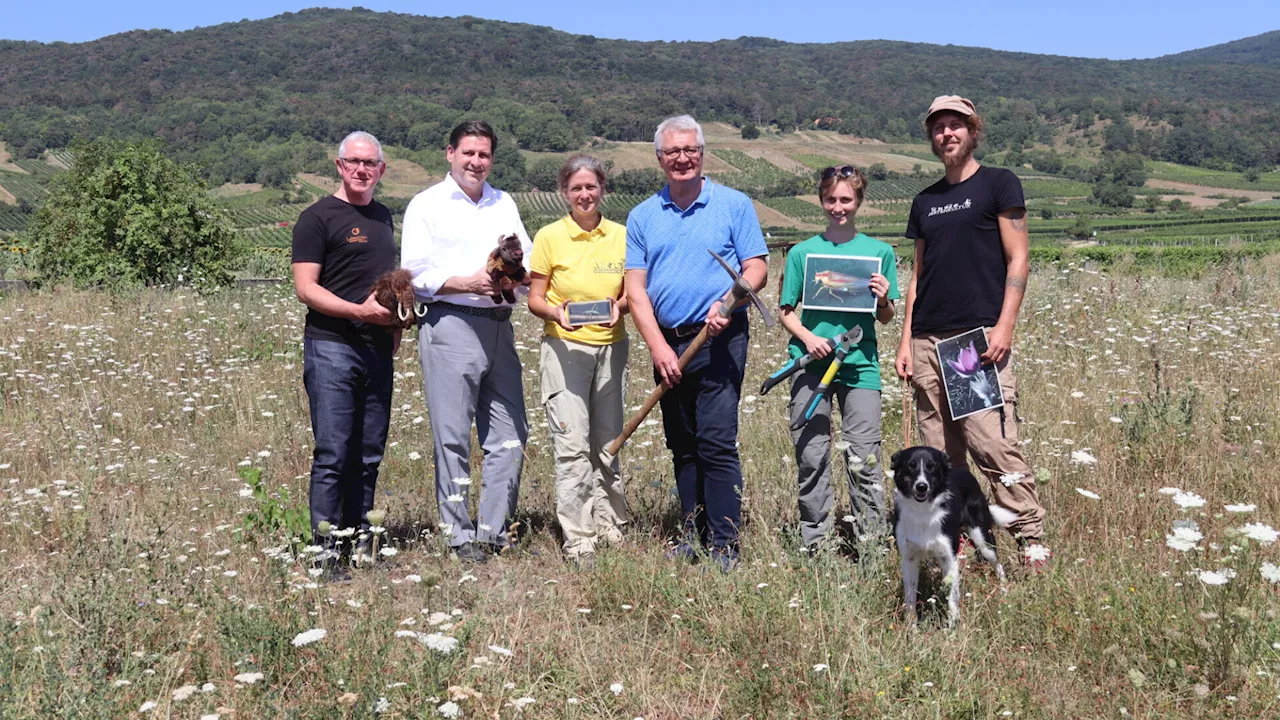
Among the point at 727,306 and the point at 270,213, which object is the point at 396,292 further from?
the point at 270,213

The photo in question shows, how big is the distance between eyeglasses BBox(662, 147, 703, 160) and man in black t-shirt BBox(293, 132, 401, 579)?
128 cm

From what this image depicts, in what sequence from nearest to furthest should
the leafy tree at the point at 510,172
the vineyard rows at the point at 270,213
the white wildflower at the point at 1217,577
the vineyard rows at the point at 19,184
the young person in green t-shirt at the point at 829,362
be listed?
the white wildflower at the point at 1217,577 → the young person in green t-shirt at the point at 829,362 → the vineyard rows at the point at 270,213 → the vineyard rows at the point at 19,184 → the leafy tree at the point at 510,172

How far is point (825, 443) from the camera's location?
4.38 meters

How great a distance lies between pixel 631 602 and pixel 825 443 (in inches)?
43.8

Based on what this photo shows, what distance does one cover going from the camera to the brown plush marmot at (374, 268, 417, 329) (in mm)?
4289

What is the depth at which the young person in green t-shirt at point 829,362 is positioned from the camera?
4.33m

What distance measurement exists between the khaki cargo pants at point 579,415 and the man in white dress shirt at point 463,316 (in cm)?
24

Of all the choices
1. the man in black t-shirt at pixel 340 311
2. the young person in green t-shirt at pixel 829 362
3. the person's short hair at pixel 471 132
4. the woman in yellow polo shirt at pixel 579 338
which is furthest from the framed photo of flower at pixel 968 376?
the man in black t-shirt at pixel 340 311

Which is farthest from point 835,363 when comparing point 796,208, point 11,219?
point 11,219

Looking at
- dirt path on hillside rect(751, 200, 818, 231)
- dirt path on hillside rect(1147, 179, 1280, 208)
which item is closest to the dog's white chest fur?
dirt path on hillside rect(751, 200, 818, 231)

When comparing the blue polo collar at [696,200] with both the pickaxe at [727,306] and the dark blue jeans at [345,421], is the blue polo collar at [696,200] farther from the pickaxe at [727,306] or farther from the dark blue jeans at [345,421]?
the dark blue jeans at [345,421]

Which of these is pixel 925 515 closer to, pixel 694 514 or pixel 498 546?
pixel 694 514

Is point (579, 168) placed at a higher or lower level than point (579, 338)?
higher

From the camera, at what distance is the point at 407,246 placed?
Result: 14.7 feet
